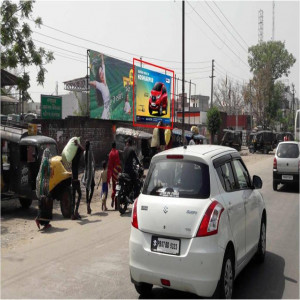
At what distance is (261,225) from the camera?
19.6 ft

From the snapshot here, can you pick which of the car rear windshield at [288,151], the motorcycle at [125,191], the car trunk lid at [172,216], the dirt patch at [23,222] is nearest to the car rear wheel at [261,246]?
the car trunk lid at [172,216]

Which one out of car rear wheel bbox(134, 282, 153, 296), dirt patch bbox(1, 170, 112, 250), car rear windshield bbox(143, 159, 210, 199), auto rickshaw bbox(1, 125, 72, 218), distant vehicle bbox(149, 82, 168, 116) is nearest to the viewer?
car rear windshield bbox(143, 159, 210, 199)

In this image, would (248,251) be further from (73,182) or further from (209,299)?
(73,182)

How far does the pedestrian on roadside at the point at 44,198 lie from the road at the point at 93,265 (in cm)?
29

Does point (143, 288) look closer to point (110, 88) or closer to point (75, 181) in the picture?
point (75, 181)

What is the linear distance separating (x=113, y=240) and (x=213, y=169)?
360 centimetres

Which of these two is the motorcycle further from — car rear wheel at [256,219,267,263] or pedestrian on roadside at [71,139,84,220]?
car rear wheel at [256,219,267,263]

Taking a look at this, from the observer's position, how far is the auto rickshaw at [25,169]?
945cm

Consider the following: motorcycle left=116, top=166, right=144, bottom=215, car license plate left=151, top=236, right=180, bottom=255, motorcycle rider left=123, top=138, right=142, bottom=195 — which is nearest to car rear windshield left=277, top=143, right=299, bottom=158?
motorcycle left=116, top=166, right=144, bottom=215

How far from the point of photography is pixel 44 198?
26.9 feet

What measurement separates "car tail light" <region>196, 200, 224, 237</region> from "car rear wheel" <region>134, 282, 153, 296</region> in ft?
3.74

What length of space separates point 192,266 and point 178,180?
1.07 metres

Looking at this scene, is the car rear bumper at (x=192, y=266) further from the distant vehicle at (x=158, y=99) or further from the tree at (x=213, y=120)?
the tree at (x=213, y=120)

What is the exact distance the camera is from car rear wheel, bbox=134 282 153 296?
4.60 metres
